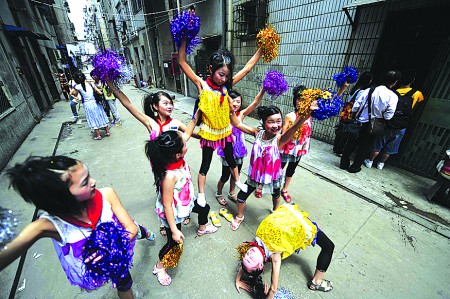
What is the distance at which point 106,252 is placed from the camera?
1.07 meters

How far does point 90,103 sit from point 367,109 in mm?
6815

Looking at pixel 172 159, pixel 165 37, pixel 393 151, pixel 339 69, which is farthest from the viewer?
pixel 165 37

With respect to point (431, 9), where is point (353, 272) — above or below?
below

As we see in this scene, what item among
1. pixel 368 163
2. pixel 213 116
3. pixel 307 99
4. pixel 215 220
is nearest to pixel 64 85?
pixel 213 116

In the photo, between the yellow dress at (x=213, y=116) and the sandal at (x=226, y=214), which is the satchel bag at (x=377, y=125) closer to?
the yellow dress at (x=213, y=116)

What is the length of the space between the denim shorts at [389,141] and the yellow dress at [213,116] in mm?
3251

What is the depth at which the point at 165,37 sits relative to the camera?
14008mm

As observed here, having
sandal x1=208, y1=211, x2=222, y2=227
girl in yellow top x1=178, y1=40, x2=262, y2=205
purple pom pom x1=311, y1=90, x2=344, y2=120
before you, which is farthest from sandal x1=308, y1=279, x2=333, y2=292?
purple pom pom x1=311, y1=90, x2=344, y2=120

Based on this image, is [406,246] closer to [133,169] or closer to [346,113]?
[346,113]

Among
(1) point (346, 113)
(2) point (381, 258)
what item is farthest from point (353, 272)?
(1) point (346, 113)

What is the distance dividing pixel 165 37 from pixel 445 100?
50.6ft

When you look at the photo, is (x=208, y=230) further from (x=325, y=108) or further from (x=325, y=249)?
(x=325, y=108)

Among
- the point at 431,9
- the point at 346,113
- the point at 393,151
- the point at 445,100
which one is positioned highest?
the point at 431,9

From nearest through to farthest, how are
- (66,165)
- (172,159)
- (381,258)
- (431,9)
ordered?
(66,165), (172,159), (381,258), (431,9)
